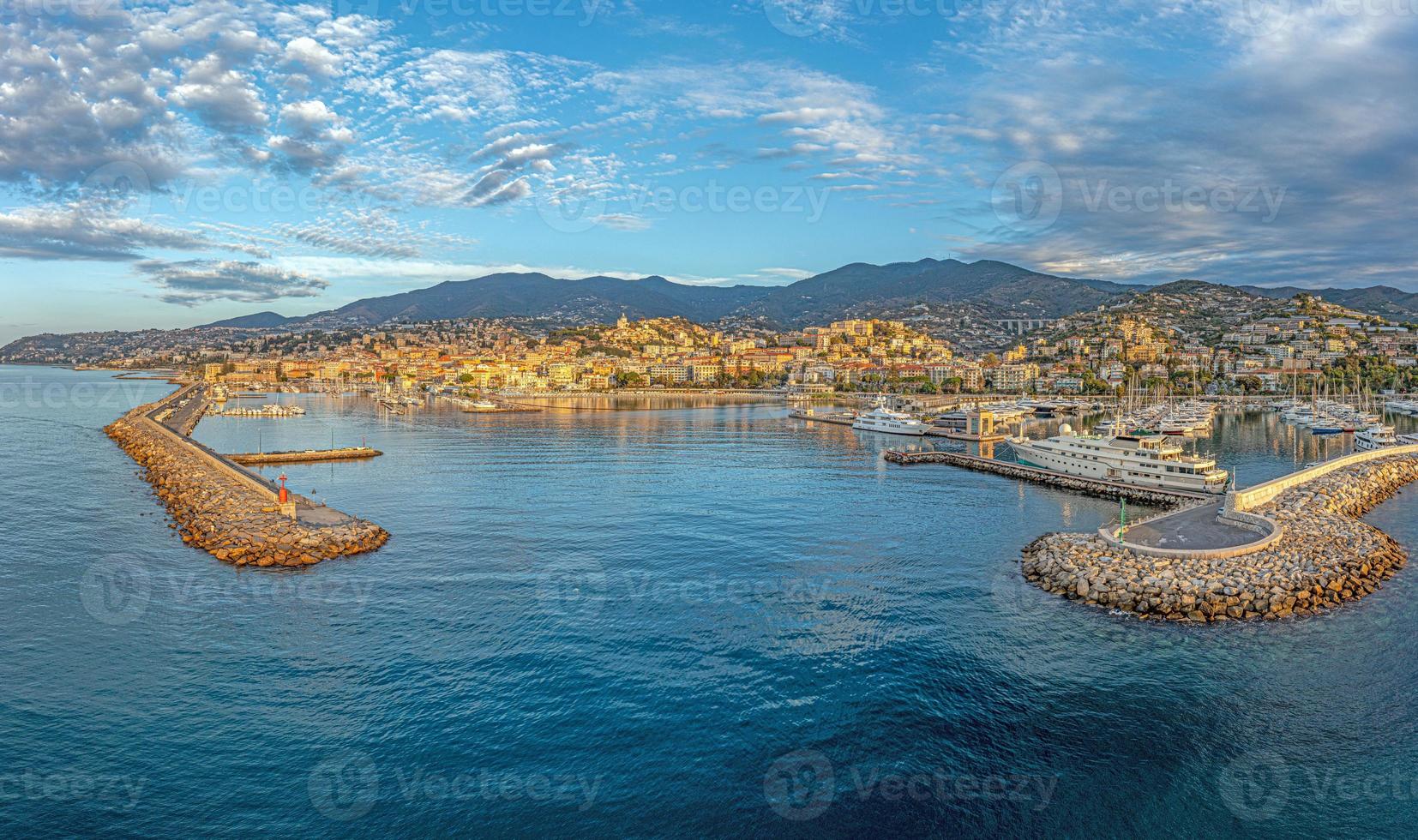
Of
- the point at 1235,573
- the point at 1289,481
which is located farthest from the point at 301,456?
the point at 1289,481

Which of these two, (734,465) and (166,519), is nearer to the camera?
(166,519)

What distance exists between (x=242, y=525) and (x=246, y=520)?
552mm

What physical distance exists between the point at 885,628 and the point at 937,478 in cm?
2135

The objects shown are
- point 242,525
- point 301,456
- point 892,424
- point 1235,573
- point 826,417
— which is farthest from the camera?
point 826,417

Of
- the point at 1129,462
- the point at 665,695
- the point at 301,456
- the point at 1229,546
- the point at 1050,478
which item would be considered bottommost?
the point at 665,695

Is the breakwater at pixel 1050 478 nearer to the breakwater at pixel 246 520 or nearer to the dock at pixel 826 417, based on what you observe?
the dock at pixel 826 417

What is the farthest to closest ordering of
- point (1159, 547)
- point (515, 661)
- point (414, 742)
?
point (1159, 547) < point (515, 661) < point (414, 742)

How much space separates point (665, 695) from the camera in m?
11.7

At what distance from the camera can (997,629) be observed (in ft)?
47.4

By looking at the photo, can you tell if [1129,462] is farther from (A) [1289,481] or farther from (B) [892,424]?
(B) [892,424]

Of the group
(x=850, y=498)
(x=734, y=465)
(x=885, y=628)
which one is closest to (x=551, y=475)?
(x=734, y=465)

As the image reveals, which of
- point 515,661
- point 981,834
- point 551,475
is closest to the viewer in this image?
point 981,834

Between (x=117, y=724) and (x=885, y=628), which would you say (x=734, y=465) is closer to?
(x=885, y=628)

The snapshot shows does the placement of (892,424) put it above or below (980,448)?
above
